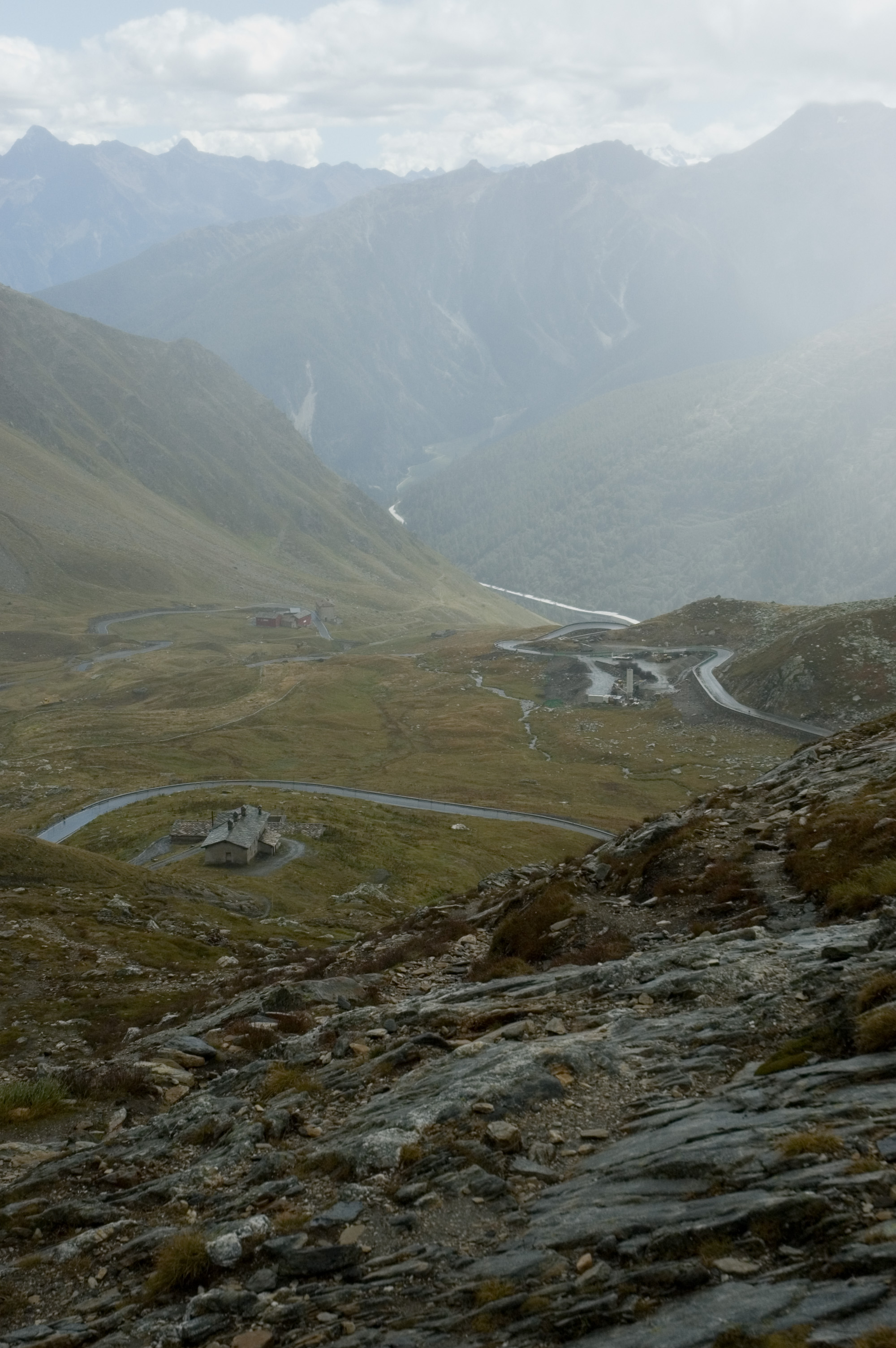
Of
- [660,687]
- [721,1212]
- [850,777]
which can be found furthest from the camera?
[660,687]

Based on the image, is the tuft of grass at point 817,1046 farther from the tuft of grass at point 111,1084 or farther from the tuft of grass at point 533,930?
the tuft of grass at point 111,1084

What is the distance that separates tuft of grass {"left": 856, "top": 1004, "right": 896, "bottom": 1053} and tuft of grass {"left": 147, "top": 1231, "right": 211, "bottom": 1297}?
11.7 m

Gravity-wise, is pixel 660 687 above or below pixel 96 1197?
above

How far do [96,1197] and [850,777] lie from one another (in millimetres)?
31626

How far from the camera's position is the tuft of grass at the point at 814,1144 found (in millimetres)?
13352

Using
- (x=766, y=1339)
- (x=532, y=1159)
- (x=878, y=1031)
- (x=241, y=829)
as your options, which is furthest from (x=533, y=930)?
(x=241, y=829)

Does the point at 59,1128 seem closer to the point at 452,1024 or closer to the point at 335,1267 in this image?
the point at 452,1024

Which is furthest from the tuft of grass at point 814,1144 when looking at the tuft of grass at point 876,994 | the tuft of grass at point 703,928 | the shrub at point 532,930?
the shrub at point 532,930

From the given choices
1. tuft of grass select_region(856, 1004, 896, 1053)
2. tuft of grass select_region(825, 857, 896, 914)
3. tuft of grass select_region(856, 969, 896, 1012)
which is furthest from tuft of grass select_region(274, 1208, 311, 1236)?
tuft of grass select_region(825, 857, 896, 914)

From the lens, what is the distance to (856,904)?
2489cm

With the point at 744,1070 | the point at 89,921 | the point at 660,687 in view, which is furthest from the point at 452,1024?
the point at 660,687

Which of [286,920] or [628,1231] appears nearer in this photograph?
[628,1231]

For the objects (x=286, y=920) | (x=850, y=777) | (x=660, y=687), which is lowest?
(x=286, y=920)

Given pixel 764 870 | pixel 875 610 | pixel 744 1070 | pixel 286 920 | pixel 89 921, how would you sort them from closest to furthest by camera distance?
pixel 744 1070
pixel 764 870
pixel 89 921
pixel 286 920
pixel 875 610
